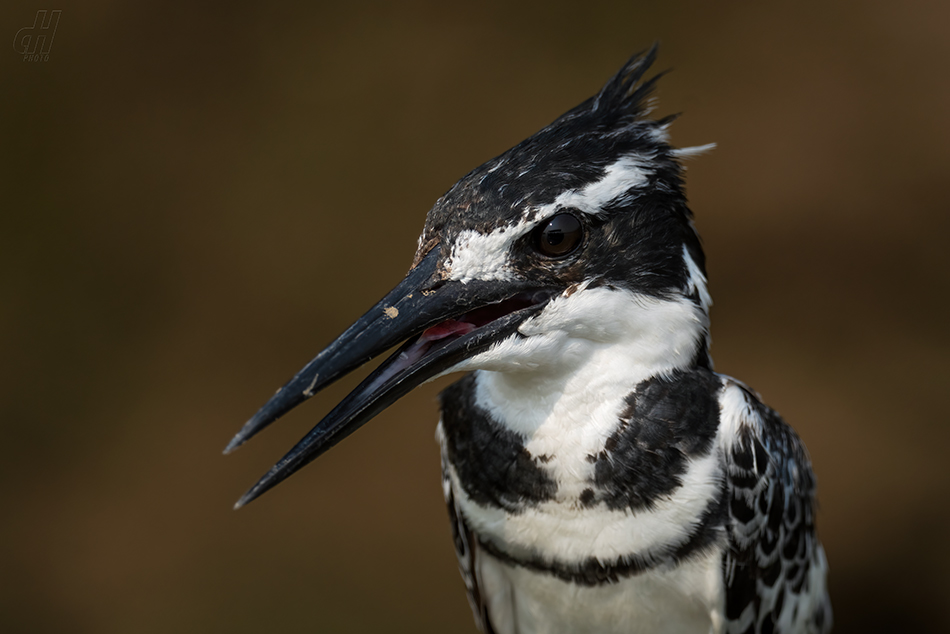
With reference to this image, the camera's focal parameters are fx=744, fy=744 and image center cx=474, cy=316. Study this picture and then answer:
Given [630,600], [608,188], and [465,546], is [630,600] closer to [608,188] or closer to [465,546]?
[465,546]

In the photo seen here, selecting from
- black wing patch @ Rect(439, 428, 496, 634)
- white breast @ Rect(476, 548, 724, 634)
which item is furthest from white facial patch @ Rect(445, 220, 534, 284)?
white breast @ Rect(476, 548, 724, 634)

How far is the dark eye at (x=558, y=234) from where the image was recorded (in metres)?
0.89

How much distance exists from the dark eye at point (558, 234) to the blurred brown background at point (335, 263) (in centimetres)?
162

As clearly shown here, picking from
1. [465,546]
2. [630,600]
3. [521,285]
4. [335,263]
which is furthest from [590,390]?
[335,263]

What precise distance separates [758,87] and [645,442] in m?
1.89

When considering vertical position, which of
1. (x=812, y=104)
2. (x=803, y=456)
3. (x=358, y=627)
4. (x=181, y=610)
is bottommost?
(x=358, y=627)

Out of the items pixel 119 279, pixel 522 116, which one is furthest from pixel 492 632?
pixel 119 279

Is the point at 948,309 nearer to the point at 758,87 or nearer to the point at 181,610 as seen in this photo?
the point at 758,87

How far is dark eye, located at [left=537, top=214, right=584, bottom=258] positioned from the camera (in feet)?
2.93

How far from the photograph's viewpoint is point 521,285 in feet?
2.95

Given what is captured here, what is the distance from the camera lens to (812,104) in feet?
8.06

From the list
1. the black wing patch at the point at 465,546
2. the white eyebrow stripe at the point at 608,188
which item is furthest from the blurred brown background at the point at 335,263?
the white eyebrow stripe at the point at 608,188

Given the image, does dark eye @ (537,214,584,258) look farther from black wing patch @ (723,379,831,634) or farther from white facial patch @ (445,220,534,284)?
black wing patch @ (723,379,831,634)

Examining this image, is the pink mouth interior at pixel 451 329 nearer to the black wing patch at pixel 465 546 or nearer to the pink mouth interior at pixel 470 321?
the pink mouth interior at pixel 470 321
